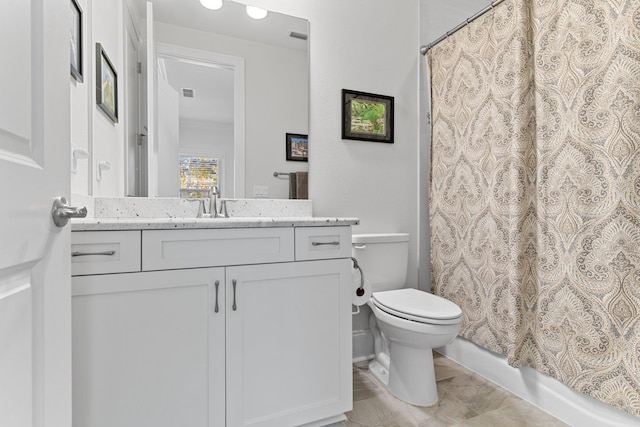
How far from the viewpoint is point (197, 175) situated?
1664mm

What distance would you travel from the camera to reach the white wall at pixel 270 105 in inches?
70.0

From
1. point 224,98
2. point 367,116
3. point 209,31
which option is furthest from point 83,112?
point 367,116

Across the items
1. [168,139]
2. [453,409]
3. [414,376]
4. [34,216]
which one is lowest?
[453,409]

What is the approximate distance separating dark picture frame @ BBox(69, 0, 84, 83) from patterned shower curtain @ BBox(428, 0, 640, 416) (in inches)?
72.4

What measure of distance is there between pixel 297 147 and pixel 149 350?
125cm

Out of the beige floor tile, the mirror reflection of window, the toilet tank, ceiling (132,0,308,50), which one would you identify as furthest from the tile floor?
ceiling (132,0,308,50)

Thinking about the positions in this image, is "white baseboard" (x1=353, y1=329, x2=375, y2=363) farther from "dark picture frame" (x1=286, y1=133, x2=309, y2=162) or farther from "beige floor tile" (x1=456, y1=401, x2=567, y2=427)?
"dark picture frame" (x1=286, y1=133, x2=309, y2=162)

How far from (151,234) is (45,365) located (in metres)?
0.52

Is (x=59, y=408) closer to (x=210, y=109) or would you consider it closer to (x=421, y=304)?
(x=210, y=109)

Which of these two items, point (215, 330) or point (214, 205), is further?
point (214, 205)

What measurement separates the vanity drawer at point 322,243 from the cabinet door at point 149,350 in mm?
330

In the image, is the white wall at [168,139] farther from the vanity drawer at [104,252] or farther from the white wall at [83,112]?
the vanity drawer at [104,252]

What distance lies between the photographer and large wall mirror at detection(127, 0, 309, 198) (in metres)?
1.62

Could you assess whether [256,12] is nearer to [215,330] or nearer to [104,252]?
[104,252]
